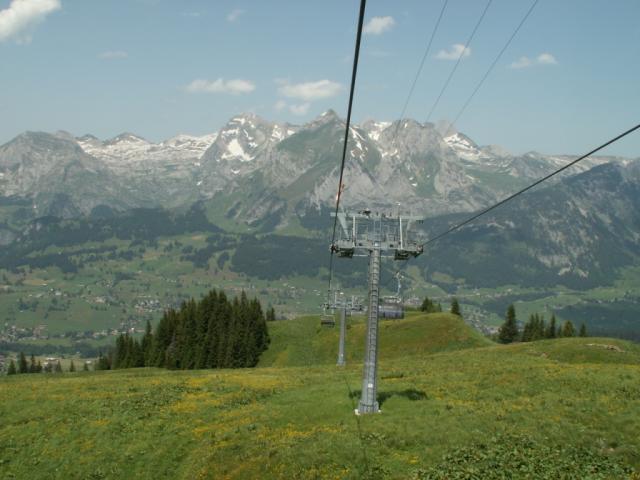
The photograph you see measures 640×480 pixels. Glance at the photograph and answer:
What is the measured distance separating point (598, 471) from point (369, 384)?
50.9 feet

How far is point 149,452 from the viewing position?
3894 cm

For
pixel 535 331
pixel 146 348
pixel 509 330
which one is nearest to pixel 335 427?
pixel 146 348

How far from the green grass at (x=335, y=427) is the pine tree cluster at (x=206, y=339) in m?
55.8

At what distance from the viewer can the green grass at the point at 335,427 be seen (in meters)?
28.1

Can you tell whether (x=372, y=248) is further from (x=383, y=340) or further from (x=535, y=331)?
(x=535, y=331)

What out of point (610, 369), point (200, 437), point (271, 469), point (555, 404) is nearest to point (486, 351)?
point (610, 369)

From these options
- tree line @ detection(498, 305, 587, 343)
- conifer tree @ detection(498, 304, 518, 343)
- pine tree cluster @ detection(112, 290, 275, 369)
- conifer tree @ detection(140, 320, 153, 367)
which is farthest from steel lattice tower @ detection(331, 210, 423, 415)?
conifer tree @ detection(498, 304, 518, 343)

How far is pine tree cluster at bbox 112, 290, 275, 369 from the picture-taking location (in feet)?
393

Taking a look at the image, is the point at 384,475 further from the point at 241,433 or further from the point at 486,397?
the point at 486,397

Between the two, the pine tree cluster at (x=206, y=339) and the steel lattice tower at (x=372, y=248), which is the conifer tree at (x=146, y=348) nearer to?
the pine tree cluster at (x=206, y=339)

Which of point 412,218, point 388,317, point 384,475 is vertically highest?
point 412,218

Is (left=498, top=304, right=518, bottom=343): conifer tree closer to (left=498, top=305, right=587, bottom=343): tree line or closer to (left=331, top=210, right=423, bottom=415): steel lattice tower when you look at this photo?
(left=498, top=305, right=587, bottom=343): tree line

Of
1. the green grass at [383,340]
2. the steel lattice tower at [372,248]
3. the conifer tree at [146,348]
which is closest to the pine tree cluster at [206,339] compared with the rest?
the conifer tree at [146,348]

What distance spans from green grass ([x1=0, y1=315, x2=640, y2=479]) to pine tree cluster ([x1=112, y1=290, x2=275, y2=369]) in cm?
5582
